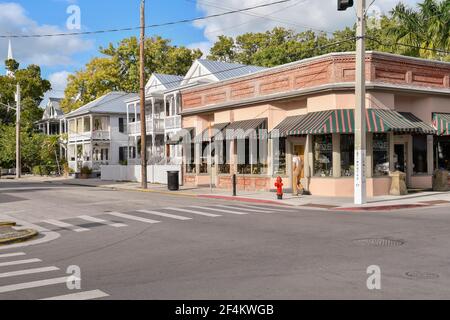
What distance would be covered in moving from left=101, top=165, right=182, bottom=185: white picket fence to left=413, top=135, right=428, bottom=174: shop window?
1520cm

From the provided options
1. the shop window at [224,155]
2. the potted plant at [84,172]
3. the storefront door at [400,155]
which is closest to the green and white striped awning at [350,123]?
the storefront door at [400,155]

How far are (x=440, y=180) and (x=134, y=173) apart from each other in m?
23.3

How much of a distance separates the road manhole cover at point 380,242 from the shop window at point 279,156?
1516 centimetres

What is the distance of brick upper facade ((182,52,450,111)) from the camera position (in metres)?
21.9

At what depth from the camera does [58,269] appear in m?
8.34

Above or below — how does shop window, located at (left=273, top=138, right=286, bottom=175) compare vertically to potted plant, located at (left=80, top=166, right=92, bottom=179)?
above

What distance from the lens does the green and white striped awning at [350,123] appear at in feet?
68.9

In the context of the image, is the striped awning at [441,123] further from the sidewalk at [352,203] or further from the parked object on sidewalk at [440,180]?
the sidewalk at [352,203]

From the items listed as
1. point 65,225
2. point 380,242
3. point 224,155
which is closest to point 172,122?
point 224,155

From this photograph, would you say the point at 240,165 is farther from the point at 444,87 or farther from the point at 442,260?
the point at 442,260

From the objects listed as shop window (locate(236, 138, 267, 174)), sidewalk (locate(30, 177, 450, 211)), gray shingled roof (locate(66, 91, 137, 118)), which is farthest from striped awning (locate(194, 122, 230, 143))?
gray shingled roof (locate(66, 91, 137, 118))

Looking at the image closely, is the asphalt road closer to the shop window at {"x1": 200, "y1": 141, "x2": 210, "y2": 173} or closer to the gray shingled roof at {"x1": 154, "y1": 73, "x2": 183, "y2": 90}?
the shop window at {"x1": 200, "y1": 141, "x2": 210, "y2": 173}
